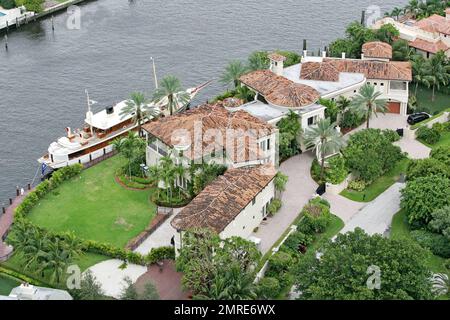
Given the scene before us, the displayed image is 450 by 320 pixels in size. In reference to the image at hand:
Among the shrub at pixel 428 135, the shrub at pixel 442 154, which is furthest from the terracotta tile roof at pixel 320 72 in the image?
the shrub at pixel 442 154

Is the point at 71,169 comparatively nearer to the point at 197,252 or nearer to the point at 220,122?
the point at 220,122

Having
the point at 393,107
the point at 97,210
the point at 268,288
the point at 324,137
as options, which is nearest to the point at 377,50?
the point at 393,107

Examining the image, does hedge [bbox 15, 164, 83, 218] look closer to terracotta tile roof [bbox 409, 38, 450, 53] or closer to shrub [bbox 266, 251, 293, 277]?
shrub [bbox 266, 251, 293, 277]

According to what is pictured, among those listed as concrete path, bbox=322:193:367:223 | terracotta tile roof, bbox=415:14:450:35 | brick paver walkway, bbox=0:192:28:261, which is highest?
terracotta tile roof, bbox=415:14:450:35

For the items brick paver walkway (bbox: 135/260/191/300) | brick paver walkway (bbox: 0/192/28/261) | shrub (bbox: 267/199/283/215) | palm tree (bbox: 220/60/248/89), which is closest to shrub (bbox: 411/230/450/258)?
shrub (bbox: 267/199/283/215)

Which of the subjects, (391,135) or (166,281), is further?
(391,135)

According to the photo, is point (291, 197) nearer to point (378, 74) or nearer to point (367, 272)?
point (367, 272)
